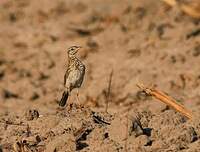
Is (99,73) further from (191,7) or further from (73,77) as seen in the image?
(73,77)

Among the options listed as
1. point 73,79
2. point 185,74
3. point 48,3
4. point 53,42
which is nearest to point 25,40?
point 53,42

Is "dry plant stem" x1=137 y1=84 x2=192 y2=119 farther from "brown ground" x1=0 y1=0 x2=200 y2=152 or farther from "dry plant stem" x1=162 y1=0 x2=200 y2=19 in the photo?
"dry plant stem" x1=162 y1=0 x2=200 y2=19

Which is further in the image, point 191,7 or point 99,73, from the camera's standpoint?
point 191,7

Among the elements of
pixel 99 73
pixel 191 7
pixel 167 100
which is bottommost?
pixel 167 100

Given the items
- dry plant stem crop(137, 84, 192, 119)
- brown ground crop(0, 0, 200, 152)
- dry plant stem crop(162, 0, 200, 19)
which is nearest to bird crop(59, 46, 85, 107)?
brown ground crop(0, 0, 200, 152)

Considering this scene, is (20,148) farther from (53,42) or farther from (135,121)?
(53,42)

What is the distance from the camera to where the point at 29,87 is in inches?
534

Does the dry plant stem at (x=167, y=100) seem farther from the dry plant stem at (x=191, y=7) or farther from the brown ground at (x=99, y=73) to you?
the dry plant stem at (x=191, y=7)

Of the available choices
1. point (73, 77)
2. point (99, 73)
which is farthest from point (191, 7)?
point (73, 77)

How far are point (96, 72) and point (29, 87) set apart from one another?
44.7 inches

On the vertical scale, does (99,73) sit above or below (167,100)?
above

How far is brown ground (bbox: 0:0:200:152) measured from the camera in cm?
809

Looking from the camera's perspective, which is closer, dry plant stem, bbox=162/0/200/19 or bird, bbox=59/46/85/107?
bird, bbox=59/46/85/107

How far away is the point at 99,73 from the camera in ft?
45.5
